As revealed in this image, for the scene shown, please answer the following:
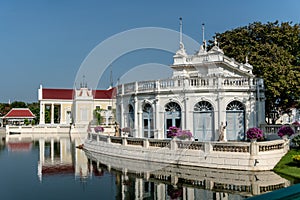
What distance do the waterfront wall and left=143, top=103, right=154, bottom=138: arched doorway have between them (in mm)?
3150

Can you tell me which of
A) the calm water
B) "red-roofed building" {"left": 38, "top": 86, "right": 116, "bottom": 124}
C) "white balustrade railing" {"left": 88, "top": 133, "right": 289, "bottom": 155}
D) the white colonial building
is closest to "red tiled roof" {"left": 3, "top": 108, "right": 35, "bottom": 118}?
"red-roofed building" {"left": 38, "top": 86, "right": 116, "bottom": 124}

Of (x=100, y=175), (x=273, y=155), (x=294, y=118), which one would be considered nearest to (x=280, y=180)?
(x=273, y=155)

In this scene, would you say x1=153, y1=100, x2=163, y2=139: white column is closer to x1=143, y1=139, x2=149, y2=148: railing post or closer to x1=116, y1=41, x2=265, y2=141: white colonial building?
x1=116, y1=41, x2=265, y2=141: white colonial building

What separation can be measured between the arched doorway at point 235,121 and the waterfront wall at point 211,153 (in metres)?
4.14

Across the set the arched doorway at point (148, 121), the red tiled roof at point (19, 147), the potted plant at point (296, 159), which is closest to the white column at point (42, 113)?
the red tiled roof at point (19, 147)

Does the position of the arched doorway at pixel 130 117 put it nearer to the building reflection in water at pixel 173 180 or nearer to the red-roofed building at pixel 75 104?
the building reflection in water at pixel 173 180

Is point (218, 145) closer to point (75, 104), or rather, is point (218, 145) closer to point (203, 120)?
point (203, 120)

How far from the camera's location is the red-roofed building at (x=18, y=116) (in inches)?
2244

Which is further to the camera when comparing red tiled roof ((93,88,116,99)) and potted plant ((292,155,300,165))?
red tiled roof ((93,88,116,99))

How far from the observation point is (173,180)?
12.5 metres

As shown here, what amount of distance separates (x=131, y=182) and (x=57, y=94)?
47550 millimetres

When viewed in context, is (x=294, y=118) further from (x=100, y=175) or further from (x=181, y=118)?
(x=100, y=175)

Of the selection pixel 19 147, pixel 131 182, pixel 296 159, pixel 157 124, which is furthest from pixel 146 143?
pixel 19 147

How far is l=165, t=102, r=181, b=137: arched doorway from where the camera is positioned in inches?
780
